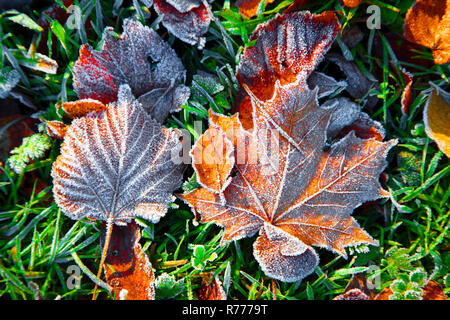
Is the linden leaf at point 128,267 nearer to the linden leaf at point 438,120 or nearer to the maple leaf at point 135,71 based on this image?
the maple leaf at point 135,71

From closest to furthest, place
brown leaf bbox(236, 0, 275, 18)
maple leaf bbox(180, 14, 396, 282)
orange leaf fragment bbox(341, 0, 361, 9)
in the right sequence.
→ maple leaf bbox(180, 14, 396, 282), orange leaf fragment bbox(341, 0, 361, 9), brown leaf bbox(236, 0, 275, 18)

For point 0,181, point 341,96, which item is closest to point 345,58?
point 341,96

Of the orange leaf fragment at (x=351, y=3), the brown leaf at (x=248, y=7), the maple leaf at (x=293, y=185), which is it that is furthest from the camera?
the brown leaf at (x=248, y=7)

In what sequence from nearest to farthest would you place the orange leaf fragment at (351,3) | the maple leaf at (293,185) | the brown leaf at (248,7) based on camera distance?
the maple leaf at (293,185), the orange leaf fragment at (351,3), the brown leaf at (248,7)

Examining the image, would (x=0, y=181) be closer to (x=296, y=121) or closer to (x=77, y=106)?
(x=77, y=106)

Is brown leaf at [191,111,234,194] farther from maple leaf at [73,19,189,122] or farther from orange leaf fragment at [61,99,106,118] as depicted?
orange leaf fragment at [61,99,106,118]

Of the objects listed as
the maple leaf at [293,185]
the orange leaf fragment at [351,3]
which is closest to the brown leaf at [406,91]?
the maple leaf at [293,185]

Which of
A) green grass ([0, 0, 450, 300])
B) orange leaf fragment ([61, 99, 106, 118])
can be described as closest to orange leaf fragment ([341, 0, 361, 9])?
green grass ([0, 0, 450, 300])
